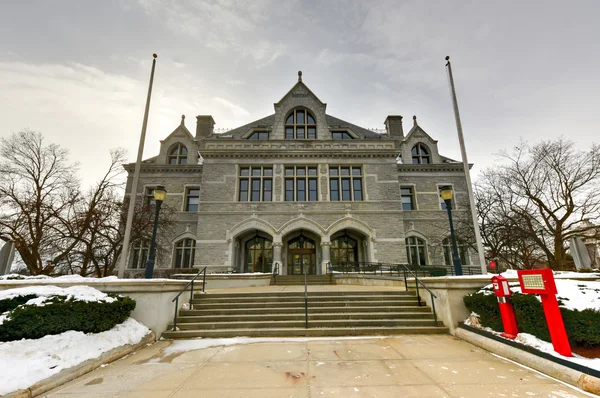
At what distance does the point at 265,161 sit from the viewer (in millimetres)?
22188

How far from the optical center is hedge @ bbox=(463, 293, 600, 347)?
4.50m

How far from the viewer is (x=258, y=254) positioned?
71.7ft

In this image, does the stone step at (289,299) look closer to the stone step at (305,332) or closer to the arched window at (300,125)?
the stone step at (305,332)

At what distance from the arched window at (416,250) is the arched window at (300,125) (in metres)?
11.9

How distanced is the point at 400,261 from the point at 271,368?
16952mm

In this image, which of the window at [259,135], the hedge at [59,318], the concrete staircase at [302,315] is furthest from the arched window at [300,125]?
the hedge at [59,318]

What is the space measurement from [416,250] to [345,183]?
797cm

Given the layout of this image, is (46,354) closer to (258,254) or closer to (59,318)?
(59,318)

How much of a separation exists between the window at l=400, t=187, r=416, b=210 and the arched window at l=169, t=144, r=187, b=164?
2005cm

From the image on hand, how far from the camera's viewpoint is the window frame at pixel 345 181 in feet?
71.1

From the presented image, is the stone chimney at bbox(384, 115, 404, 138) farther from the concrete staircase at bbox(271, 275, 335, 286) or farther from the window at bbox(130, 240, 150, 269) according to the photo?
the window at bbox(130, 240, 150, 269)

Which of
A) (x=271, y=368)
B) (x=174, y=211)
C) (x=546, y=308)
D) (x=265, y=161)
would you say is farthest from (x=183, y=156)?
(x=546, y=308)

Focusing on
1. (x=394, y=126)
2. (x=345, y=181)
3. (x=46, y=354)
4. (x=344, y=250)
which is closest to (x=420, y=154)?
(x=394, y=126)

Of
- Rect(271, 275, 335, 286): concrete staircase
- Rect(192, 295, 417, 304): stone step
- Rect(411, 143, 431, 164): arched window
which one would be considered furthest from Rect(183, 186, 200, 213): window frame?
Rect(411, 143, 431, 164): arched window
